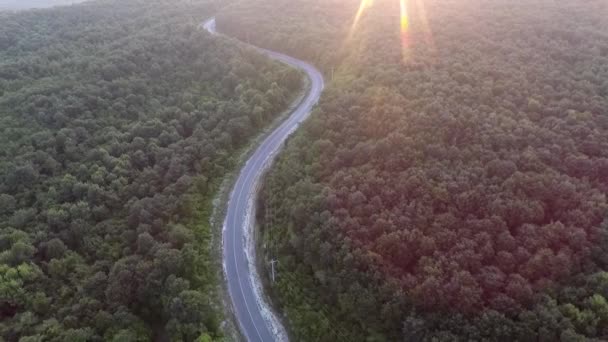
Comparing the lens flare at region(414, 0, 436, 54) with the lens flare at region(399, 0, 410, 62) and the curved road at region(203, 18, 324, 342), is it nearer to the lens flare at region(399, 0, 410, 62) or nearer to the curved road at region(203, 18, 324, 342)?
the lens flare at region(399, 0, 410, 62)

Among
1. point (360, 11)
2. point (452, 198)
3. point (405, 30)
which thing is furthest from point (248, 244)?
point (360, 11)

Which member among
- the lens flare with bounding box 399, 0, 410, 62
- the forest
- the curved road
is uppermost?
the lens flare with bounding box 399, 0, 410, 62

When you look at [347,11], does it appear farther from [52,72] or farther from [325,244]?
[325,244]

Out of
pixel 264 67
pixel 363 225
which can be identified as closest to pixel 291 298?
pixel 363 225

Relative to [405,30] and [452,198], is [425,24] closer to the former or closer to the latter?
[405,30]

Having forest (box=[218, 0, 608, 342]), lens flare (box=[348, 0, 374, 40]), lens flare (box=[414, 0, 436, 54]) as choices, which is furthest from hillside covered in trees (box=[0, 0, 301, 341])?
lens flare (box=[414, 0, 436, 54])

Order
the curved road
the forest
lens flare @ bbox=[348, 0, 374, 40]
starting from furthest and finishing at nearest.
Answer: lens flare @ bbox=[348, 0, 374, 40] → the curved road → the forest
